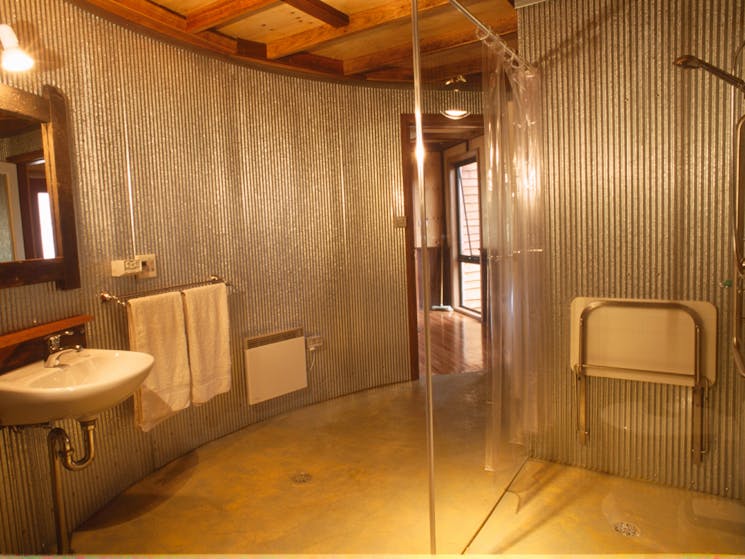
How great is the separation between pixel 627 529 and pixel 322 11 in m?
2.55

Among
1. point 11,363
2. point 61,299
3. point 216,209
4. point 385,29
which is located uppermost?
point 385,29

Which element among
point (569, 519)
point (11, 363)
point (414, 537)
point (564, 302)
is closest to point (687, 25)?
point (564, 302)

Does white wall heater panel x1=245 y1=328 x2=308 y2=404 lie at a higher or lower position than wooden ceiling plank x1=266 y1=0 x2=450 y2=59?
lower

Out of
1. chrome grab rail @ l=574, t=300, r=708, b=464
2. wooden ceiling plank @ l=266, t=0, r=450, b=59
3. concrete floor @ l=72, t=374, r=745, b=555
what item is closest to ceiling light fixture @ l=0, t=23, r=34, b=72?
wooden ceiling plank @ l=266, t=0, r=450, b=59

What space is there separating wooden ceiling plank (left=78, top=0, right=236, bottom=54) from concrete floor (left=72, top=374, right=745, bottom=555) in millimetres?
2057

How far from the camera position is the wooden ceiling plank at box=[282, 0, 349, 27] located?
7.91ft

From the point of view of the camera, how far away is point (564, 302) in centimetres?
232

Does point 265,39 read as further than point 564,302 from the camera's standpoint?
Yes

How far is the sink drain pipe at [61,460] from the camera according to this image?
1.83 meters

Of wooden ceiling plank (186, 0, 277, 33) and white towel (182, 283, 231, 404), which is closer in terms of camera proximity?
wooden ceiling plank (186, 0, 277, 33)

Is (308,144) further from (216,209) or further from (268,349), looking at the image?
(268,349)

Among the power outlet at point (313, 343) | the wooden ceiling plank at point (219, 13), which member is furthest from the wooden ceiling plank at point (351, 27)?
the power outlet at point (313, 343)

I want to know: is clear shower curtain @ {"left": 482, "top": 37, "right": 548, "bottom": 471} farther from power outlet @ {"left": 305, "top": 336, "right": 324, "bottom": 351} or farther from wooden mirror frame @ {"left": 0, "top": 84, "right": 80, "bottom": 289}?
wooden mirror frame @ {"left": 0, "top": 84, "right": 80, "bottom": 289}

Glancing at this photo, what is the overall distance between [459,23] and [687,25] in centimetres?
117
